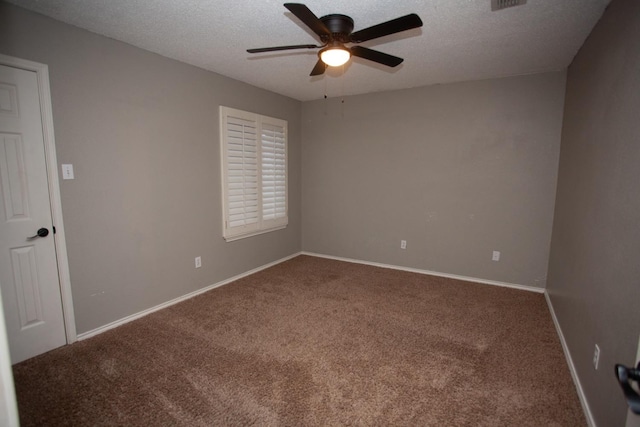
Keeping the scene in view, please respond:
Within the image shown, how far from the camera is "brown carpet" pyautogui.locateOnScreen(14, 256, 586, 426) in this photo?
69.5 inches

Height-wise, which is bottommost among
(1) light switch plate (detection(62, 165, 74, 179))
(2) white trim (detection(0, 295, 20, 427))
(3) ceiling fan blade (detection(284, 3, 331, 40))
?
(2) white trim (detection(0, 295, 20, 427))

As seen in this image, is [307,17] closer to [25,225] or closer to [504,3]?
[504,3]

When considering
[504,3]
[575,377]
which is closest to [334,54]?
[504,3]

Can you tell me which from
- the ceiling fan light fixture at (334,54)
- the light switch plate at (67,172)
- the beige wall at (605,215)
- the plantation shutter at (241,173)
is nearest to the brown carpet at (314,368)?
the beige wall at (605,215)

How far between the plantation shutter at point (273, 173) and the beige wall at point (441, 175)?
0.59m

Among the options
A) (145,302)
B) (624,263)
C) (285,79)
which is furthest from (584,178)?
(145,302)

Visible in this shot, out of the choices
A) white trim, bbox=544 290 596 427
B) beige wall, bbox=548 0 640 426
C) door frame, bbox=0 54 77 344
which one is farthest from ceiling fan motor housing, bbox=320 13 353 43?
white trim, bbox=544 290 596 427

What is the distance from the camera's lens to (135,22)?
2.32 m

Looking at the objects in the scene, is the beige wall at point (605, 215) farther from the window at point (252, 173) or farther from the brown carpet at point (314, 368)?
the window at point (252, 173)

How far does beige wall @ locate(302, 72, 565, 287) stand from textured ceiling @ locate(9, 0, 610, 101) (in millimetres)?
507

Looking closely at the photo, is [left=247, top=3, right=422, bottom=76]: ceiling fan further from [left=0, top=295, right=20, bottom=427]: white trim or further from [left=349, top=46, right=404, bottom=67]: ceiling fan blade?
[left=0, top=295, right=20, bottom=427]: white trim

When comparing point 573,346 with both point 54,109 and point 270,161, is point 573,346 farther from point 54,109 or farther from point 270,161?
point 54,109

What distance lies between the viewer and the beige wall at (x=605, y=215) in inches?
57.0

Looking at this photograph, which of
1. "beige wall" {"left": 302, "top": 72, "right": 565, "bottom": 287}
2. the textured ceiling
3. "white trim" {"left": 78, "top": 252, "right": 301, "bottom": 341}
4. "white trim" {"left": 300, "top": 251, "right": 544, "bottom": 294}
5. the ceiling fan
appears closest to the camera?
the ceiling fan
